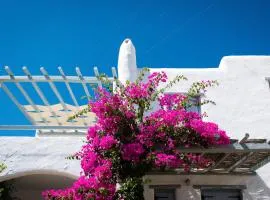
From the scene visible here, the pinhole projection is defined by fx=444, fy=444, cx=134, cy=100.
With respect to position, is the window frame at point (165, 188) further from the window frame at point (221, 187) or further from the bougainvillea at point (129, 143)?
the bougainvillea at point (129, 143)

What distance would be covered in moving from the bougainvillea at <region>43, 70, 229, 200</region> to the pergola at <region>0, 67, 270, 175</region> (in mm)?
391

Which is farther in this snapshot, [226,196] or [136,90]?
[226,196]

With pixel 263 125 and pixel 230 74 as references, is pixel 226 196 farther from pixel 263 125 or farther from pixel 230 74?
pixel 230 74

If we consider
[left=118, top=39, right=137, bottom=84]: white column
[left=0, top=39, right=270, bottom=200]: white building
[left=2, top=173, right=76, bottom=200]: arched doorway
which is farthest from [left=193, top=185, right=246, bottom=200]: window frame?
[left=2, top=173, right=76, bottom=200]: arched doorway

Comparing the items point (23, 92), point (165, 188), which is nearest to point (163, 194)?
point (165, 188)

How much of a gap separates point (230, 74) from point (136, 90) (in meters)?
5.82

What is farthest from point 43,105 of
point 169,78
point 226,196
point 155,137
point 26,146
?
point 226,196

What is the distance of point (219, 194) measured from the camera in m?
14.7

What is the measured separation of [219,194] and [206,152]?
3.12m

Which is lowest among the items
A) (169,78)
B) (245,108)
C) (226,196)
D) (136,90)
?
(226,196)

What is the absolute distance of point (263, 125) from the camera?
1617 centimetres

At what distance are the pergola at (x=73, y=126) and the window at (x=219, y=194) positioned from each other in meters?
0.64

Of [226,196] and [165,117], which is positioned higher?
[165,117]

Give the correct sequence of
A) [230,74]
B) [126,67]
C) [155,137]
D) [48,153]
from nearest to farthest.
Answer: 1. [155,137]
2. [48,153]
3. [126,67]
4. [230,74]
